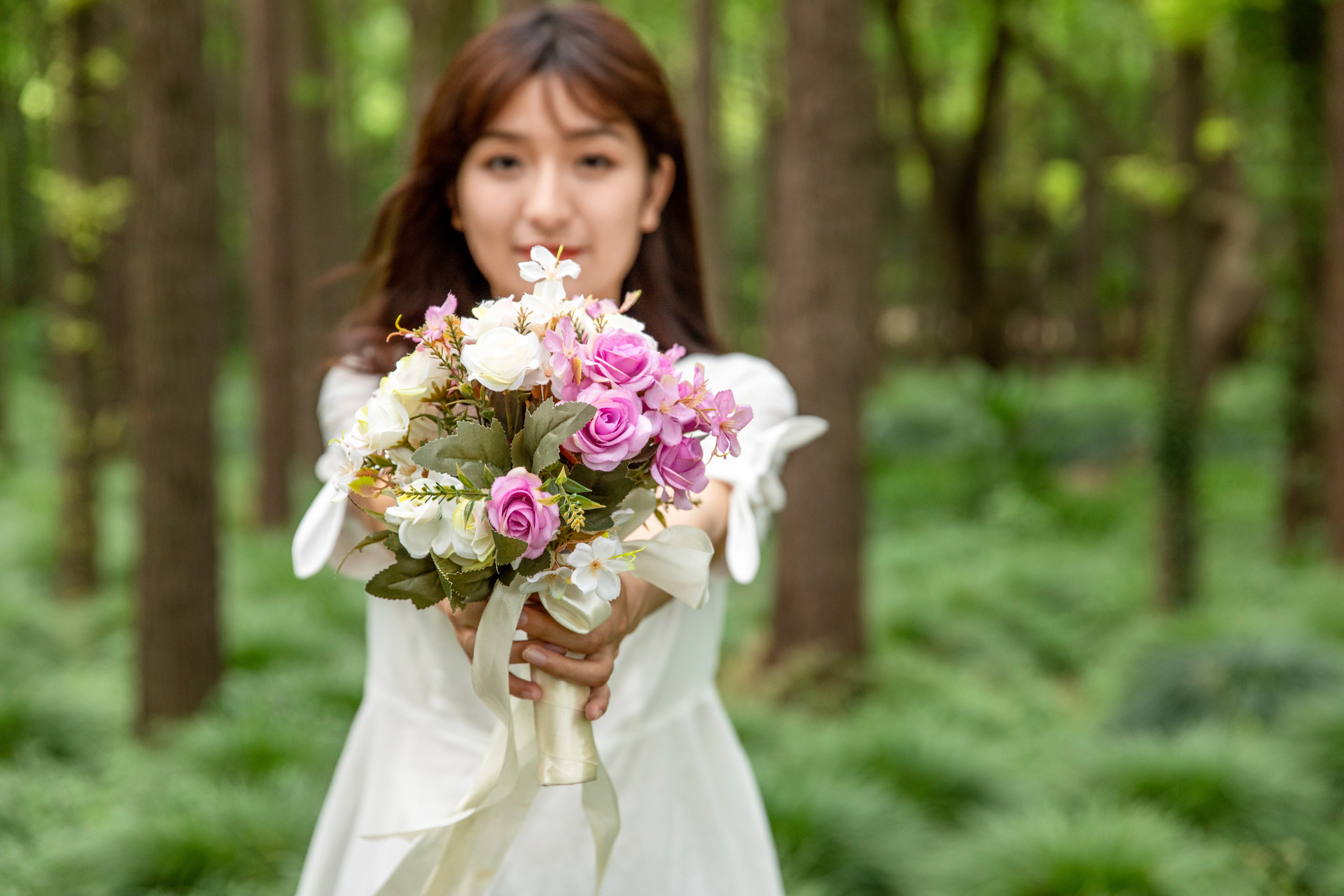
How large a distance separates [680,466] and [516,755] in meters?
0.44

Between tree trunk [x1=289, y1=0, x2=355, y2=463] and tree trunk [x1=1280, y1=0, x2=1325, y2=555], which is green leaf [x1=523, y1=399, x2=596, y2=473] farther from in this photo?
tree trunk [x1=289, y1=0, x2=355, y2=463]

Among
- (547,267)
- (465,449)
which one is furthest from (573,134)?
(465,449)

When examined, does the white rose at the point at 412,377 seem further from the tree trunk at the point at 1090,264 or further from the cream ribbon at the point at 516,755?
the tree trunk at the point at 1090,264

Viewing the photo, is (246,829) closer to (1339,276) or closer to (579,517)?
(579,517)

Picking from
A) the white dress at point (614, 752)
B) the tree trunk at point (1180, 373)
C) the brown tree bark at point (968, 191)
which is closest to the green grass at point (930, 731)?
the tree trunk at point (1180, 373)

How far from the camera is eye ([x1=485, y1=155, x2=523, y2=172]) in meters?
1.84

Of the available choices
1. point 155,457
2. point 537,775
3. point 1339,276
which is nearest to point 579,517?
point 537,775

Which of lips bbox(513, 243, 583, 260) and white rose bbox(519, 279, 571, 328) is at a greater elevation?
lips bbox(513, 243, 583, 260)

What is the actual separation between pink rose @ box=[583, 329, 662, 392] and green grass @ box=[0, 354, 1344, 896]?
289cm

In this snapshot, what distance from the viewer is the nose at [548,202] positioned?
1761mm

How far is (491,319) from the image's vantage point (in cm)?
139

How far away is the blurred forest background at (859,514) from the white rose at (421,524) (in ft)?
1.95

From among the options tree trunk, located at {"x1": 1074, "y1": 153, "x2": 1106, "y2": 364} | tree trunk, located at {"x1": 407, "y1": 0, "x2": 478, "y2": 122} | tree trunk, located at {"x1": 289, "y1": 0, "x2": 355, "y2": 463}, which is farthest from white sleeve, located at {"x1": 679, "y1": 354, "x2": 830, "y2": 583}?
tree trunk, located at {"x1": 1074, "y1": 153, "x2": 1106, "y2": 364}

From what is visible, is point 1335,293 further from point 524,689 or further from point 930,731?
point 524,689
